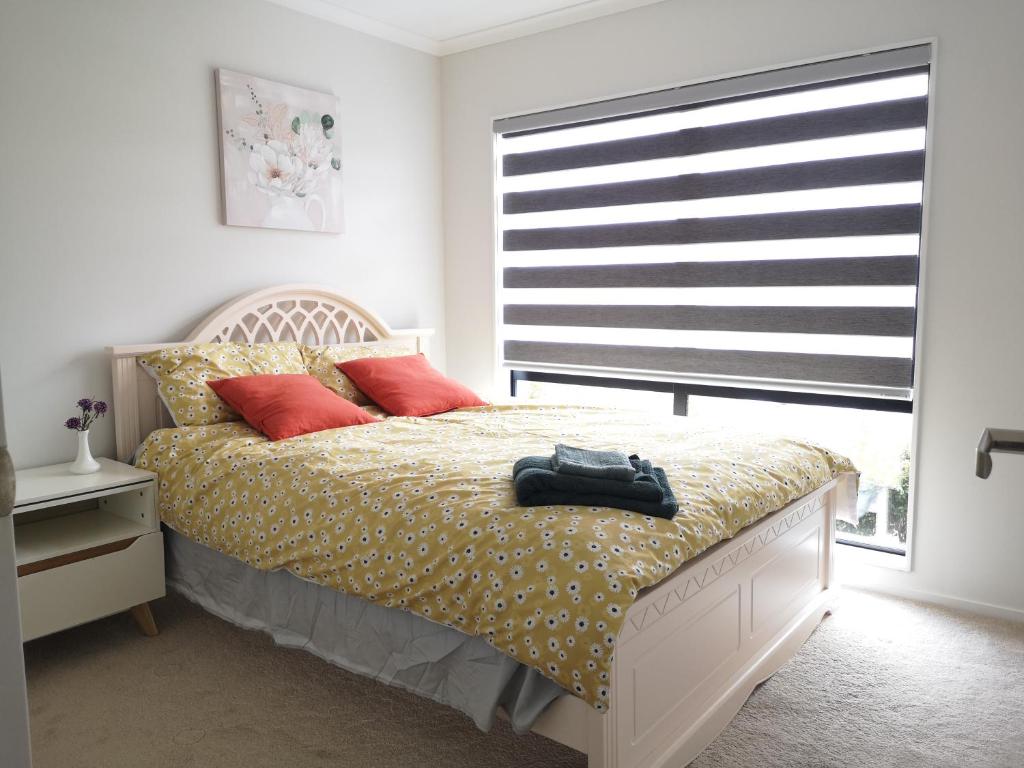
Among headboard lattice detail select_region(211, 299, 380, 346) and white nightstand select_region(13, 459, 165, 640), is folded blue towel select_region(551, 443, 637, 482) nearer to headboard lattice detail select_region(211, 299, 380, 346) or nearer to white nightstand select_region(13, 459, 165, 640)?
white nightstand select_region(13, 459, 165, 640)

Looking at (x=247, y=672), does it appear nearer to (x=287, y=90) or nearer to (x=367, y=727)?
(x=367, y=727)

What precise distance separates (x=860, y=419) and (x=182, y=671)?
2908 millimetres

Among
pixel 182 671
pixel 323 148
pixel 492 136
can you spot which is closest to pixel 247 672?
pixel 182 671

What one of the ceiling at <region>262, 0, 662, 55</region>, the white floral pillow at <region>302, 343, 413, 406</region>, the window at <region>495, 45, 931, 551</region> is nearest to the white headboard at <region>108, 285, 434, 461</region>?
the white floral pillow at <region>302, 343, 413, 406</region>

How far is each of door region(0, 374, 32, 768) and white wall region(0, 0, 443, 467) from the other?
Answer: 7.30 feet

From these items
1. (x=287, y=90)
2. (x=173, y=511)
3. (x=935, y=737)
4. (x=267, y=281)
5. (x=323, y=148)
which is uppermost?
(x=287, y=90)

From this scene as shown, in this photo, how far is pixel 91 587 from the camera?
2699 mm

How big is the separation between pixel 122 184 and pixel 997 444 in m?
3.21

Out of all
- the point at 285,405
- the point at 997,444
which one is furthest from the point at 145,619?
the point at 997,444

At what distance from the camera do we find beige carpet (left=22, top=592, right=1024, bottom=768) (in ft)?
7.11

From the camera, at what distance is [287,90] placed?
3.75 metres

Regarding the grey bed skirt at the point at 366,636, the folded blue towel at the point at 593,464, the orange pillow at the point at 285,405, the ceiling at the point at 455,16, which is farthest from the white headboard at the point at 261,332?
the folded blue towel at the point at 593,464

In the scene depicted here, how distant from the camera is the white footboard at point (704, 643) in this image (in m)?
1.85

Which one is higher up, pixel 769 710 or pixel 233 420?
pixel 233 420
